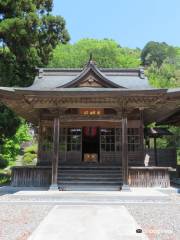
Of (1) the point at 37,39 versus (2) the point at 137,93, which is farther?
(1) the point at 37,39

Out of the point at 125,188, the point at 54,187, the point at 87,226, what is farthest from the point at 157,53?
the point at 87,226

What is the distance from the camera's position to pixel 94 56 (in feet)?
126

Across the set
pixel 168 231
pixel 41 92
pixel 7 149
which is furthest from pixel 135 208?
pixel 7 149

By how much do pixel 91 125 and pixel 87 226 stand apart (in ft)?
31.1

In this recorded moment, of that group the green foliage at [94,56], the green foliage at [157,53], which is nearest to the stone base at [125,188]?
the green foliage at [94,56]

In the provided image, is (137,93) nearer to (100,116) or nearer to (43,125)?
(100,116)

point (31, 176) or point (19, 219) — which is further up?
point (31, 176)

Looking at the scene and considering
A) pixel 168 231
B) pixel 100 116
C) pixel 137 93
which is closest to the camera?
pixel 168 231

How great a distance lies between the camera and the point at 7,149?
99.6 feet

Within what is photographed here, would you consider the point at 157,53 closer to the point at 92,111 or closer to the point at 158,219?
the point at 92,111

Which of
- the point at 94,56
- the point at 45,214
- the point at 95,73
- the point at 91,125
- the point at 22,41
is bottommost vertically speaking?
the point at 45,214

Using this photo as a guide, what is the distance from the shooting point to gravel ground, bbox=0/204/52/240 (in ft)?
19.1

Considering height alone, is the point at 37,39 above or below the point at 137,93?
above

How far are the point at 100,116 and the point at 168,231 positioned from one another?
25.7ft
